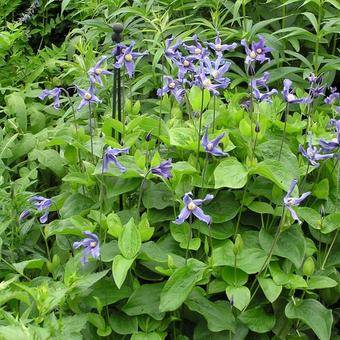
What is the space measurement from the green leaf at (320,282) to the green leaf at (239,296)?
0.18 m

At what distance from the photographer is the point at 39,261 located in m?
1.91

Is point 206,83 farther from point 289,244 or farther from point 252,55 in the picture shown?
point 289,244

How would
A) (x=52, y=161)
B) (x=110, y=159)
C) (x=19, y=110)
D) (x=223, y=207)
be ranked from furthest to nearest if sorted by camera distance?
1. (x=19, y=110)
2. (x=52, y=161)
3. (x=223, y=207)
4. (x=110, y=159)

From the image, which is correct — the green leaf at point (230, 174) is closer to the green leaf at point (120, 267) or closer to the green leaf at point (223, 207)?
the green leaf at point (223, 207)

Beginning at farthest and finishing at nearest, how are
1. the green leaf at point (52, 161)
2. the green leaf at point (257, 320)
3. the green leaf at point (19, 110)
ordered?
the green leaf at point (19, 110) < the green leaf at point (52, 161) < the green leaf at point (257, 320)

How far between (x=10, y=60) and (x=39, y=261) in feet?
6.13

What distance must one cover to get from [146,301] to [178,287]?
13cm

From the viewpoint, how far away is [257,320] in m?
1.87

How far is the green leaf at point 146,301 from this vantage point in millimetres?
1830

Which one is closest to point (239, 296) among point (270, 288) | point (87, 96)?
point (270, 288)

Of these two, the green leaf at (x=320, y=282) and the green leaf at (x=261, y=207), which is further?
the green leaf at (x=261, y=207)

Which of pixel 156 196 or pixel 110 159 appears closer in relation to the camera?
pixel 110 159

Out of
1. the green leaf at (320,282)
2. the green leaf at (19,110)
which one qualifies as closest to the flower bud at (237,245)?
the green leaf at (320,282)

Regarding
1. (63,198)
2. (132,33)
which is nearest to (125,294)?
(63,198)
